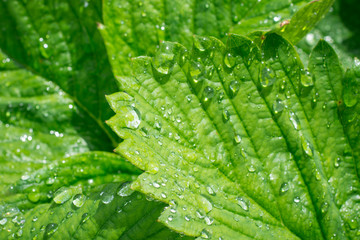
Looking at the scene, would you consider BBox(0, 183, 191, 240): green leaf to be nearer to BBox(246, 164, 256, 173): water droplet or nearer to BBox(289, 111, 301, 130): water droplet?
BBox(246, 164, 256, 173): water droplet

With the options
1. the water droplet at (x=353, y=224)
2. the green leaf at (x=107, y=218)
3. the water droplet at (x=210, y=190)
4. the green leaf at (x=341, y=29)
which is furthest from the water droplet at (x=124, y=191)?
the green leaf at (x=341, y=29)

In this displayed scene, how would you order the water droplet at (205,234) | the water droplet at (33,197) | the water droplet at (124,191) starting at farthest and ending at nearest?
the water droplet at (33,197), the water droplet at (124,191), the water droplet at (205,234)

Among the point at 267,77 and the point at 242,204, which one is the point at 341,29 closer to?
the point at 267,77

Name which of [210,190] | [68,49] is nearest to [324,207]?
[210,190]

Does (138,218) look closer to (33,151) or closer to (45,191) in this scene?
(45,191)

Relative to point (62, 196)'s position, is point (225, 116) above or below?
above

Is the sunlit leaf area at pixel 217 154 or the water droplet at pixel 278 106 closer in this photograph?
the sunlit leaf area at pixel 217 154

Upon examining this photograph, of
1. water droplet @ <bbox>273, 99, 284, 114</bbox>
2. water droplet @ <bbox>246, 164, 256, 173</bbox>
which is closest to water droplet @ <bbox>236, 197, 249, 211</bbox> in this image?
water droplet @ <bbox>246, 164, 256, 173</bbox>

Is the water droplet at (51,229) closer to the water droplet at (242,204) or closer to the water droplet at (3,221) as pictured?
the water droplet at (3,221)
